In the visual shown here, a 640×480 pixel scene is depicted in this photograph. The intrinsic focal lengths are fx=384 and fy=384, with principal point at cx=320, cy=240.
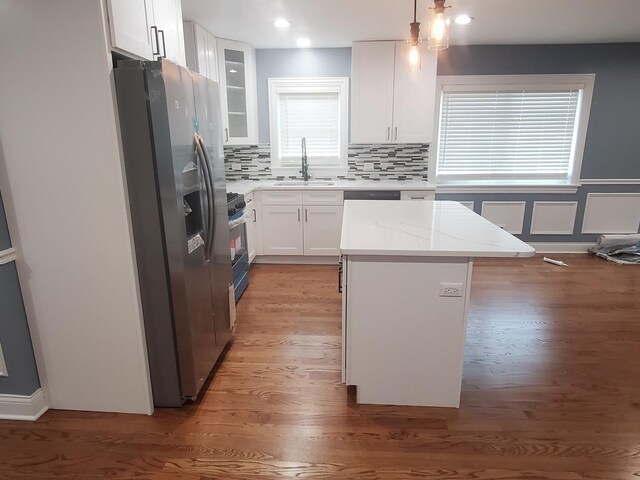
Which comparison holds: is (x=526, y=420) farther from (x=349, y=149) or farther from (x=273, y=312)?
(x=349, y=149)

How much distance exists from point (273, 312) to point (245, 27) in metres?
2.56

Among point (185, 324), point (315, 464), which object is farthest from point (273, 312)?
point (315, 464)

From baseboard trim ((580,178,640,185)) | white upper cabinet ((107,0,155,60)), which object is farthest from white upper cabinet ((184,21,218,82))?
baseboard trim ((580,178,640,185))

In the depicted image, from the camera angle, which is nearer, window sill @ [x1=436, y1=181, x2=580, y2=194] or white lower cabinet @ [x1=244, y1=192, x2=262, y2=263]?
white lower cabinet @ [x1=244, y1=192, x2=262, y2=263]

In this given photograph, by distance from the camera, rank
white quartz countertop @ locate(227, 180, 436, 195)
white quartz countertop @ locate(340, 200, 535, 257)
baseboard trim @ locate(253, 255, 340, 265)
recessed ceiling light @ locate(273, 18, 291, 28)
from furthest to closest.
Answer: baseboard trim @ locate(253, 255, 340, 265) → white quartz countertop @ locate(227, 180, 436, 195) → recessed ceiling light @ locate(273, 18, 291, 28) → white quartz countertop @ locate(340, 200, 535, 257)

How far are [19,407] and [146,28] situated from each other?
6.60 feet

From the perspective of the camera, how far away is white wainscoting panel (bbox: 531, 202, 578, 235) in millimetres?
4621

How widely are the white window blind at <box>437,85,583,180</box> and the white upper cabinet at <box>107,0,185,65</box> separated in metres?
3.19

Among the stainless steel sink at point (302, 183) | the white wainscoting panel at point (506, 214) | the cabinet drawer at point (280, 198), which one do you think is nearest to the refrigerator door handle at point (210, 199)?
the cabinet drawer at point (280, 198)

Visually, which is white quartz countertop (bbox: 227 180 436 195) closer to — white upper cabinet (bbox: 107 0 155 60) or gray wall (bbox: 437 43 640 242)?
gray wall (bbox: 437 43 640 242)

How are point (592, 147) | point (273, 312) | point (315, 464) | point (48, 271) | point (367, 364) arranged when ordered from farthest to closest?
point (592, 147) → point (273, 312) → point (367, 364) → point (48, 271) → point (315, 464)

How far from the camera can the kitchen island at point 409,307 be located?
1.84 metres

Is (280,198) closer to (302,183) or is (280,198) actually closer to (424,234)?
(302,183)

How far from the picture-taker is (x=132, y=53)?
177 cm
